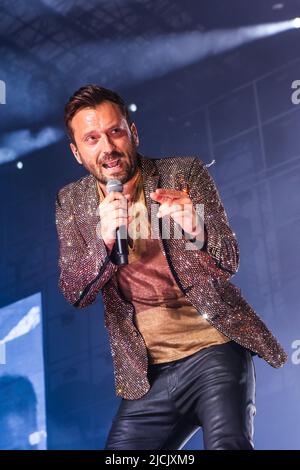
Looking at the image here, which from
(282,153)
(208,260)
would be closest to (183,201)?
(208,260)

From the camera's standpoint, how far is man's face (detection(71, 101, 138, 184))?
2.06 meters

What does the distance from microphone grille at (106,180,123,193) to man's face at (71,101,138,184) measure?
7 cm

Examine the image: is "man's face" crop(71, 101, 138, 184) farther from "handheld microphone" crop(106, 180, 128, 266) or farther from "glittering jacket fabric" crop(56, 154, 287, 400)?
"handheld microphone" crop(106, 180, 128, 266)

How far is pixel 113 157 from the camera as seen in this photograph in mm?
2062

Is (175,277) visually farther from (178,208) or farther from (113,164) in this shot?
(113,164)

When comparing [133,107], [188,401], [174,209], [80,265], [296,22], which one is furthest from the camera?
[133,107]

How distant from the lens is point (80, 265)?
1998 millimetres

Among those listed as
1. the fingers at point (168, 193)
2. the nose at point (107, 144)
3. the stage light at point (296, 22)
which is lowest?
the fingers at point (168, 193)

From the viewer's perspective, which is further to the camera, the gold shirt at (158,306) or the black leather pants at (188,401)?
the gold shirt at (158,306)

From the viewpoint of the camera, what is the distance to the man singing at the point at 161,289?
182cm

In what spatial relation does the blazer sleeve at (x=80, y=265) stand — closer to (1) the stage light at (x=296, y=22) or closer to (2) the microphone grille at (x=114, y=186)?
(2) the microphone grille at (x=114, y=186)

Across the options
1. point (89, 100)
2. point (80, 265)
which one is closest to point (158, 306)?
point (80, 265)

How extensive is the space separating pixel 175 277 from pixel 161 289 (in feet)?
0.24

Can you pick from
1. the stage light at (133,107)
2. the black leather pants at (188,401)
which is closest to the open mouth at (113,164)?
the black leather pants at (188,401)
